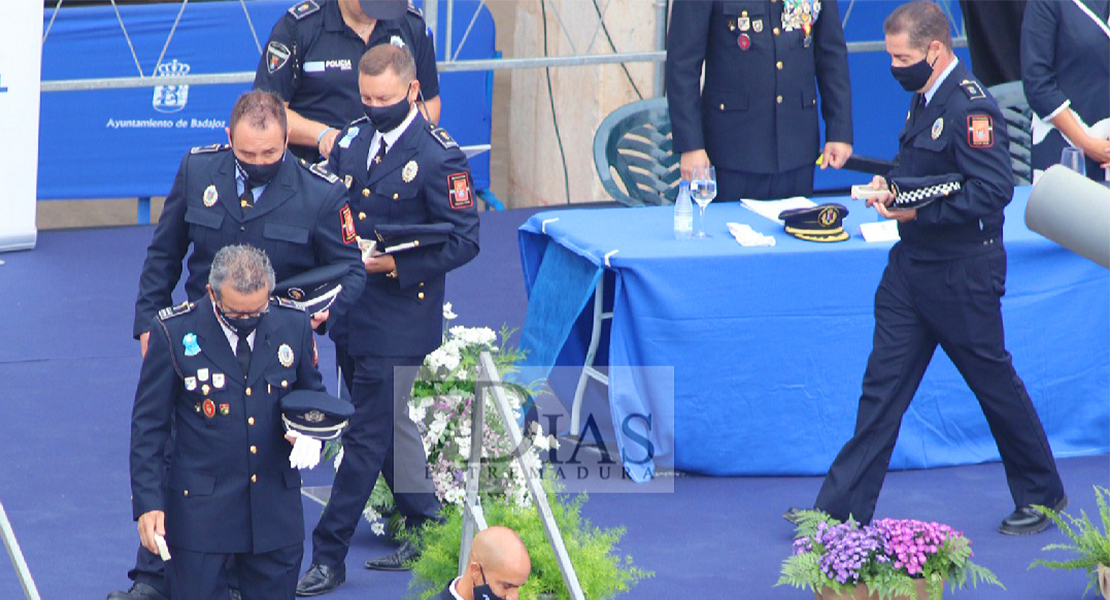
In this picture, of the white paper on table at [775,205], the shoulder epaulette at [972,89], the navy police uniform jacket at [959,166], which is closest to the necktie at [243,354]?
the navy police uniform jacket at [959,166]

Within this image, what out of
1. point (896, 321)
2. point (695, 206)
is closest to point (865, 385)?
point (896, 321)

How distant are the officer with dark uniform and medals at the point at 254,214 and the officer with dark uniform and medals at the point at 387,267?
0.31m

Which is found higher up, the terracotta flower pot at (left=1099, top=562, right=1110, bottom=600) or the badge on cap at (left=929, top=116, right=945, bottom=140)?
the badge on cap at (left=929, top=116, right=945, bottom=140)

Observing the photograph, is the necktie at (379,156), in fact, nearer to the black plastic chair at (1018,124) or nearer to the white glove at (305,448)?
the white glove at (305,448)

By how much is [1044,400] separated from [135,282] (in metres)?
4.41

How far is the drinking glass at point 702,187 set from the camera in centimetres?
605

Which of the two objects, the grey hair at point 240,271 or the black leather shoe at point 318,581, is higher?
the grey hair at point 240,271

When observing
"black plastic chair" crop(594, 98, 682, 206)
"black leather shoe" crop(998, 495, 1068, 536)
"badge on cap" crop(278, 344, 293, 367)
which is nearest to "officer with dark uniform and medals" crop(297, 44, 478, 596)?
"badge on cap" crop(278, 344, 293, 367)

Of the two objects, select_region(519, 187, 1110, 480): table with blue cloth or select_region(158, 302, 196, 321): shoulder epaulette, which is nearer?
select_region(158, 302, 196, 321): shoulder epaulette

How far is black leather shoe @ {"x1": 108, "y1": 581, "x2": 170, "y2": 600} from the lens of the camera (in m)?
4.81

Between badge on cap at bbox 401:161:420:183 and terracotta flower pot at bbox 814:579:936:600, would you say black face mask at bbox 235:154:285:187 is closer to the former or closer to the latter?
badge on cap at bbox 401:161:420:183

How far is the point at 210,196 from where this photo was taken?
4621 mm

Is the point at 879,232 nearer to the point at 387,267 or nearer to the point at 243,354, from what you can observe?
the point at 387,267

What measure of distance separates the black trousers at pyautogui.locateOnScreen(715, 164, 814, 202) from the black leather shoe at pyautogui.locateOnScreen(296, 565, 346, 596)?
2.58 metres
